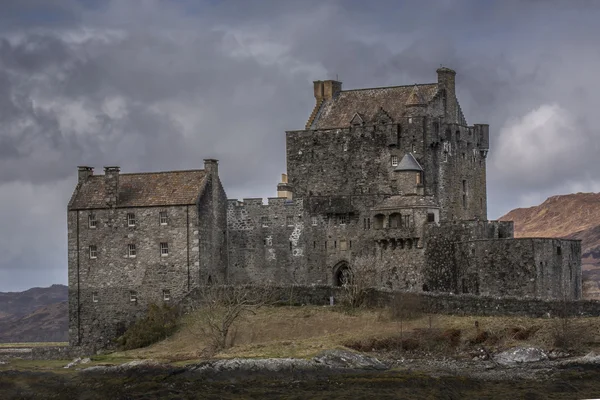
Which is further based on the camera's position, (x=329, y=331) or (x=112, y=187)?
(x=112, y=187)

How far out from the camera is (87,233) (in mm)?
71438

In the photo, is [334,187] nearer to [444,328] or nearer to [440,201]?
[440,201]

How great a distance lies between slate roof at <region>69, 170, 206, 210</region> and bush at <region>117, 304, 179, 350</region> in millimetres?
5440

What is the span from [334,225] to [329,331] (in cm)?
1189

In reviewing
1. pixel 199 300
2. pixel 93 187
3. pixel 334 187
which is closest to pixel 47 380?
pixel 199 300

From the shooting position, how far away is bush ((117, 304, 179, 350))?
214ft

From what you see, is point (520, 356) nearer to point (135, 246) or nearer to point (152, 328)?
point (152, 328)

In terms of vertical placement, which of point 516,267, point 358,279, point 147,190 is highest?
point 147,190

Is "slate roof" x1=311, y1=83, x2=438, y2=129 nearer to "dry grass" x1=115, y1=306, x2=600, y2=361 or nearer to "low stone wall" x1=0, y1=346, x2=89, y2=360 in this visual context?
"dry grass" x1=115, y1=306, x2=600, y2=361

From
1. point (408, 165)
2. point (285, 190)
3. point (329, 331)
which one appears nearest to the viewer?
point (329, 331)

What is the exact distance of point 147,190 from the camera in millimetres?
71375

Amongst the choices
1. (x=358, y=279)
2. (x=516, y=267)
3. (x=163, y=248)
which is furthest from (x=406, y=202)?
(x=163, y=248)

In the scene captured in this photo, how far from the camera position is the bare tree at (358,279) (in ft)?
217

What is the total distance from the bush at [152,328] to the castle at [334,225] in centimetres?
263
